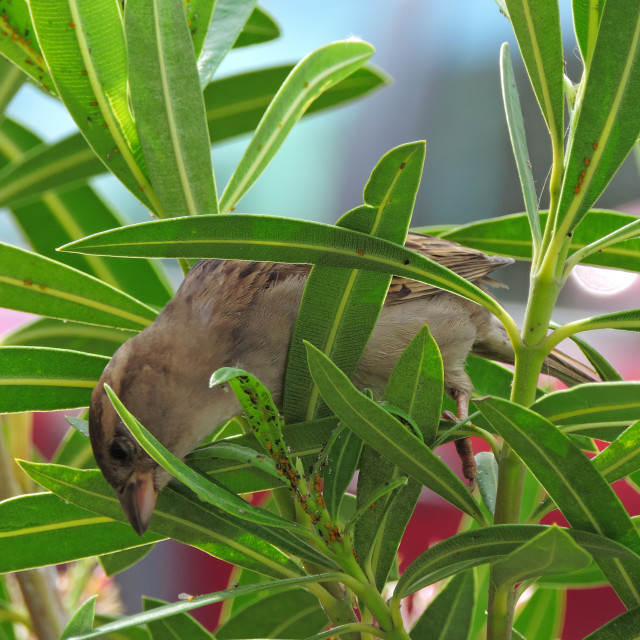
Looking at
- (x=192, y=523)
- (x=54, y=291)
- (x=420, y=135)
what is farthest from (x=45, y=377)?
(x=420, y=135)

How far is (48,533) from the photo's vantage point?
0.78 m

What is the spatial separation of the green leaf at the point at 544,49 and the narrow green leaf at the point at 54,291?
47 cm

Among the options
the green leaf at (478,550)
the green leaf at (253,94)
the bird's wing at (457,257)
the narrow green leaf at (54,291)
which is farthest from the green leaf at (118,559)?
the green leaf at (253,94)

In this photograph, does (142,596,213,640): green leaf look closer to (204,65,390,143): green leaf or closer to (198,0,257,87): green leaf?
(198,0,257,87): green leaf

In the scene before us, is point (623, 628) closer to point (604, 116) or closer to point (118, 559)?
point (604, 116)

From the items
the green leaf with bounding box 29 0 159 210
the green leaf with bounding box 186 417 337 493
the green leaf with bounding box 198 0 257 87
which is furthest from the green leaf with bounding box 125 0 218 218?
the green leaf with bounding box 186 417 337 493

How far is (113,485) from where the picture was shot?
31.5 inches

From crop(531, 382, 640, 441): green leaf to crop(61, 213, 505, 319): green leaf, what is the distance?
10cm

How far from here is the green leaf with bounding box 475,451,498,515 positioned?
0.85 m

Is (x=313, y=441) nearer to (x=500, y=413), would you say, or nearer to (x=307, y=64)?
(x=500, y=413)

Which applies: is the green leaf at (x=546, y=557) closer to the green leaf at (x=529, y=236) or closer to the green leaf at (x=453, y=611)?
the green leaf at (x=453, y=611)

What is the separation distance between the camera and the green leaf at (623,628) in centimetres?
64

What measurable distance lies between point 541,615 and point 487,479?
0.36 m

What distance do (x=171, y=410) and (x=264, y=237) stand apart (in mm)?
412
